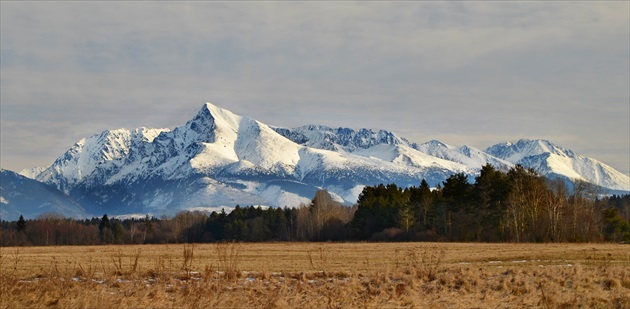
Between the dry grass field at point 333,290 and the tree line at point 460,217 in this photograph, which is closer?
the dry grass field at point 333,290

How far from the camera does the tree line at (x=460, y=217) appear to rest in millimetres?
81125

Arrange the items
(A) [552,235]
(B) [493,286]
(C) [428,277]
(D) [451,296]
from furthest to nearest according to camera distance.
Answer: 1. (A) [552,235]
2. (C) [428,277]
3. (B) [493,286]
4. (D) [451,296]

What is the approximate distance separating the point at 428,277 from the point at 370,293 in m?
3.72

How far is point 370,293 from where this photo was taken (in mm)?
22812

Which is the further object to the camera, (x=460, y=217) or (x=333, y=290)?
(x=460, y=217)

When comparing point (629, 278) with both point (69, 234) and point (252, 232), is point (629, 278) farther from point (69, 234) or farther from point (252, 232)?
point (69, 234)

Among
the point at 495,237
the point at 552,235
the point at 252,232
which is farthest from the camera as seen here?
the point at 252,232

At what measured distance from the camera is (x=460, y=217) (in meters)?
90.9

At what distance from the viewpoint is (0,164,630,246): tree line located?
266ft

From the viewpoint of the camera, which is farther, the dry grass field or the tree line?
the tree line

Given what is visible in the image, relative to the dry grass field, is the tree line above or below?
above

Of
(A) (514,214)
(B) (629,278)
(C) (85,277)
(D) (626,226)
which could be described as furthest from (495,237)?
(C) (85,277)

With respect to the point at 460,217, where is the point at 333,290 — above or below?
below

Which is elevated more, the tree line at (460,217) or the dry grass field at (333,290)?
the tree line at (460,217)
